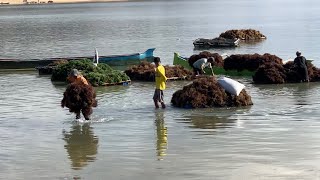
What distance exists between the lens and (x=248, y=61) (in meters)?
30.9

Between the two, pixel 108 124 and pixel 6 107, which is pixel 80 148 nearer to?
pixel 108 124

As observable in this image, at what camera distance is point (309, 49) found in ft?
159

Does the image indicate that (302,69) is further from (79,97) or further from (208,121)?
(79,97)

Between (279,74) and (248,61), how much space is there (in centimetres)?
376

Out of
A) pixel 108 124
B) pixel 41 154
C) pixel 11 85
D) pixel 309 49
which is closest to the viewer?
pixel 41 154

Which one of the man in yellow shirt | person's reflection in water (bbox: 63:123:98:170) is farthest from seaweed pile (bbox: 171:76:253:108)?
person's reflection in water (bbox: 63:123:98:170)

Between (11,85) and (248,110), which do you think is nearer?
(248,110)

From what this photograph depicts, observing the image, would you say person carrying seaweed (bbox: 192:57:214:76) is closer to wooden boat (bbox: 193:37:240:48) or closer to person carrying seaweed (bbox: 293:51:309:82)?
person carrying seaweed (bbox: 293:51:309:82)

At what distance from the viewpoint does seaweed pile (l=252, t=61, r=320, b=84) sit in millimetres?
27203

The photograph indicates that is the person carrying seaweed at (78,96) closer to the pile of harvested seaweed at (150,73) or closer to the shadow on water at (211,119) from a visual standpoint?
the shadow on water at (211,119)

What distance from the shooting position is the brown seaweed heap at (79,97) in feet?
59.5

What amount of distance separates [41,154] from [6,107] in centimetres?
800

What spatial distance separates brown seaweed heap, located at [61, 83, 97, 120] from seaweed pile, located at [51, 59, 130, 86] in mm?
9062

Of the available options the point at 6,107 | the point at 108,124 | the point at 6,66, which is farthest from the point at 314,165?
the point at 6,66
